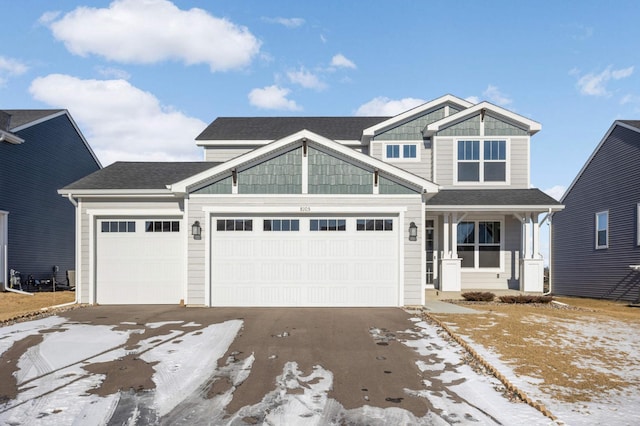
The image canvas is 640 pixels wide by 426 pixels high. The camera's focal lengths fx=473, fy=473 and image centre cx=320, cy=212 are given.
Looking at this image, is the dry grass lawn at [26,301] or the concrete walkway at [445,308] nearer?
the concrete walkway at [445,308]

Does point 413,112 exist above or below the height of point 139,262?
above

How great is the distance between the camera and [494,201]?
630 inches

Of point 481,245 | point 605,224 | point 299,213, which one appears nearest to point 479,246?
point 481,245

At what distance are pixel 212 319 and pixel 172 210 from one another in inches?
164

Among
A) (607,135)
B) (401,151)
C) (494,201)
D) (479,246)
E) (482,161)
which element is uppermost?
(607,135)

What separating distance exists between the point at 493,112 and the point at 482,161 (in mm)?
1812

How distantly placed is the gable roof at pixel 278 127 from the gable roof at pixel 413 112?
8.52 feet

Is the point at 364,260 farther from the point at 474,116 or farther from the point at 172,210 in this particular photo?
the point at 474,116

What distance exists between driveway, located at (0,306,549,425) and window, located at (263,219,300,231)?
3095mm

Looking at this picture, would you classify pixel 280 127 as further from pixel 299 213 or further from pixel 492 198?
pixel 492 198

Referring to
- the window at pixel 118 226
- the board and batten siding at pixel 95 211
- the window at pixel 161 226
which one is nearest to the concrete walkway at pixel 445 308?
the board and batten siding at pixel 95 211

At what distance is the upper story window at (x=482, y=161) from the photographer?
17.5m

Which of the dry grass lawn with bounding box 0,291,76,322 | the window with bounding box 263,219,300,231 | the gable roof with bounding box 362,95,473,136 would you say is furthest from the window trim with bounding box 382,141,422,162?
the dry grass lawn with bounding box 0,291,76,322

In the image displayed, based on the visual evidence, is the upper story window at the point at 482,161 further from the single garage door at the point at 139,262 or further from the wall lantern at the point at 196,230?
the single garage door at the point at 139,262
